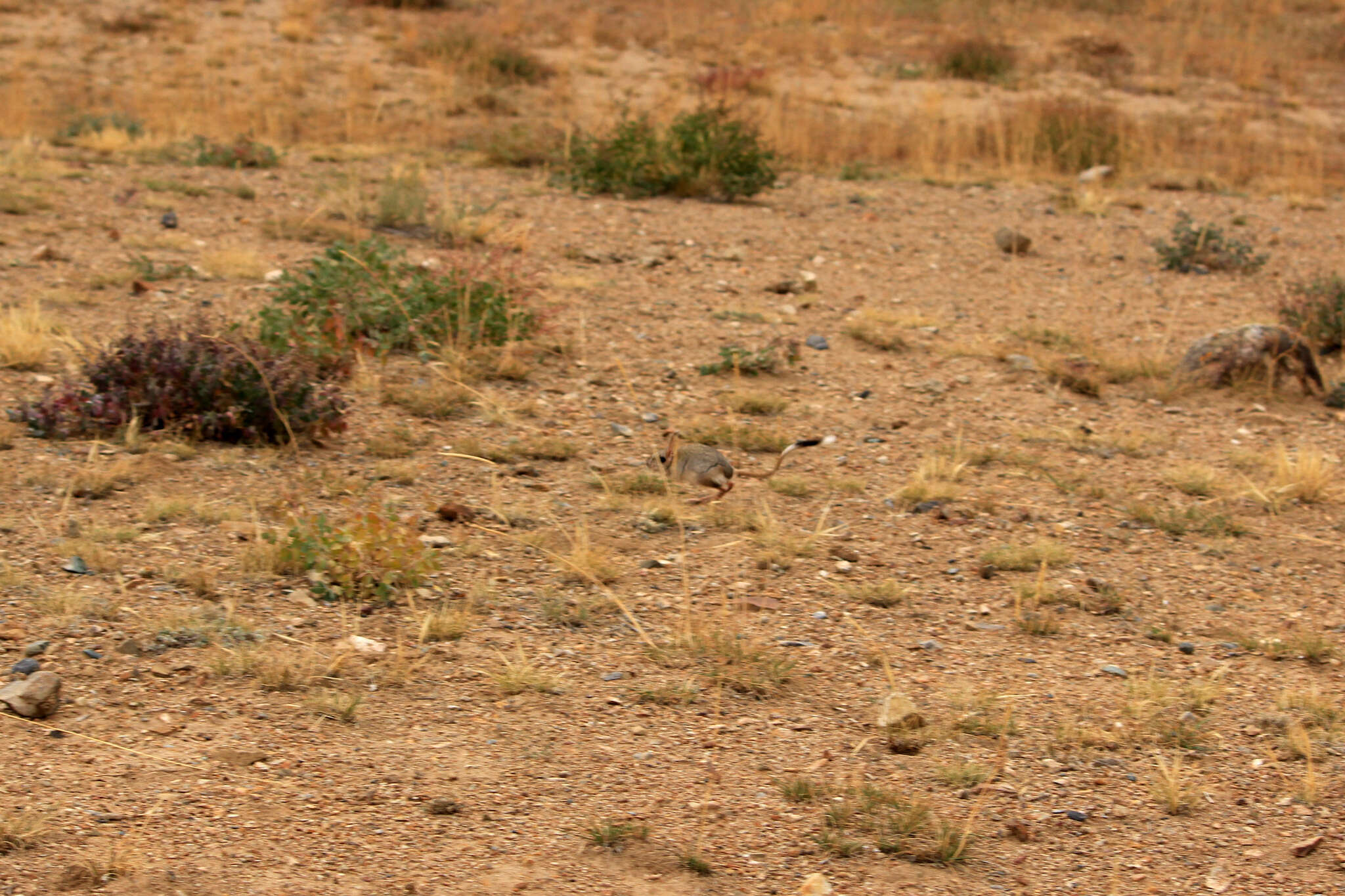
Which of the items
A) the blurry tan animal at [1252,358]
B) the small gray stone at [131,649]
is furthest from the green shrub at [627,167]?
the small gray stone at [131,649]

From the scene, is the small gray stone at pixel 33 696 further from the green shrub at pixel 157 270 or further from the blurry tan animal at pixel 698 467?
the green shrub at pixel 157 270

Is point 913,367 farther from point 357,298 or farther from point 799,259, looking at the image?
point 357,298

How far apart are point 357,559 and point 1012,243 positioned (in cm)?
590

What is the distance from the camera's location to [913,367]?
6.11 metres

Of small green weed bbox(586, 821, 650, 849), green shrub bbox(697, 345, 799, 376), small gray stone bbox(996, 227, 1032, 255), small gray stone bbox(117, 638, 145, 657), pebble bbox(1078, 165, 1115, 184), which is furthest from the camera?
pebble bbox(1078, 165, 1115, 184)

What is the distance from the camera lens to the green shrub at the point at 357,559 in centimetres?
358

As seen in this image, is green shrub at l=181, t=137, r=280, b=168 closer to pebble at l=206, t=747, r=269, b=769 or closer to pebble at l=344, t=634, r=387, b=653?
pebble at l=344, t=634, r=387, b=653

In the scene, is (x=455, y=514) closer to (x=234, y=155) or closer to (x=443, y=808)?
(x=443, y=808)

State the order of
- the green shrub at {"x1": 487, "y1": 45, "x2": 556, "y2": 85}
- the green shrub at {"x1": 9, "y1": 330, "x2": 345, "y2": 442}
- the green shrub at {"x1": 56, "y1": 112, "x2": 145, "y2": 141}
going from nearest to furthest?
the green shrub at {"x1": 9, "y1": 330, "x2": 345, "y2": 442} → the green shrub at {"x1": 56, "y1": 112, "x2": 145, "y2": 141} → the green shrub at {"x1": 487, "y1": 45, "x2": 556, "y2": 85}

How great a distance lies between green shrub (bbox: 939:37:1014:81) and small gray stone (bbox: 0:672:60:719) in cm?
1423

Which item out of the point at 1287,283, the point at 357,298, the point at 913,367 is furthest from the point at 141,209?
the point at 1287,283

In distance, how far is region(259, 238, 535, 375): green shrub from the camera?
5367mm

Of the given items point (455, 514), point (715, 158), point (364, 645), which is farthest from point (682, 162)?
point (364, 645)

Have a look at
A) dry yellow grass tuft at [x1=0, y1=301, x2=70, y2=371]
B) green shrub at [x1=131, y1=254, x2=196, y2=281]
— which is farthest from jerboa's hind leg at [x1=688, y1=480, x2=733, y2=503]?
green shrub at [x1=131, y1=254, x2=196, y2=281]
